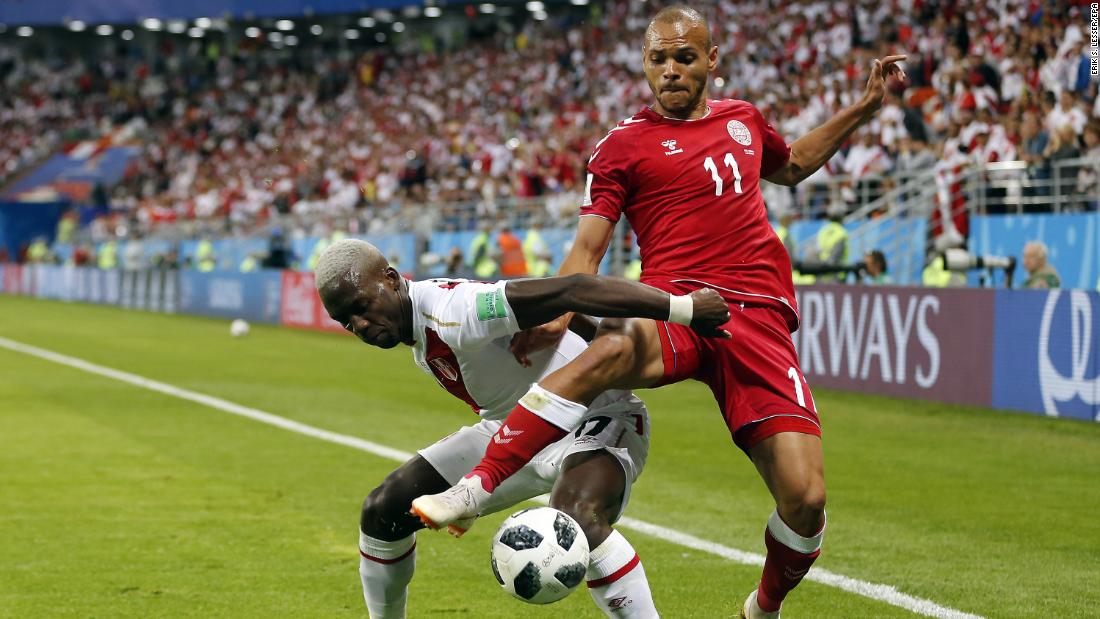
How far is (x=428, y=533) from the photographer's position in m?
7.71

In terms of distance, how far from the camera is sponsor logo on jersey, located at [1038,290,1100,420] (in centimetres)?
1200

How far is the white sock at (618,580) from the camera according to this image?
14.5ft

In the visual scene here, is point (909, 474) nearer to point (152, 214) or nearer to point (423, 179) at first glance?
point (423, 179)

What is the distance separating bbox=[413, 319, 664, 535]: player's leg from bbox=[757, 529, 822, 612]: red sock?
811 mm

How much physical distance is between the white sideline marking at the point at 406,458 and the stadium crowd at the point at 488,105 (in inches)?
323

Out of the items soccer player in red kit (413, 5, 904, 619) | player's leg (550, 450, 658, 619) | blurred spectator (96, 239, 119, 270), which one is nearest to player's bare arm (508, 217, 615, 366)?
soccer player in red kit (413, 5, 904, 619)

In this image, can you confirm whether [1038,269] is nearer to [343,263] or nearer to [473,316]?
[473,316]

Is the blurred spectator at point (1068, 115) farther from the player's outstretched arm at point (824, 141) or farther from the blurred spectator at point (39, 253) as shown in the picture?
the blurred spectator at point (39, 253)

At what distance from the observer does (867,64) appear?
23.1m

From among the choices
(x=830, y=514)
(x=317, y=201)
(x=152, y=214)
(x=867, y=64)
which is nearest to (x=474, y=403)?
(x=830, y=514)

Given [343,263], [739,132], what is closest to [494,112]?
[739,132]

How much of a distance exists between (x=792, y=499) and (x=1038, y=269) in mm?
10291

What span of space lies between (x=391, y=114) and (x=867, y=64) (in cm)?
2296

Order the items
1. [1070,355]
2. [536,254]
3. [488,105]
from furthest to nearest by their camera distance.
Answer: [488,105]
[536,254]
[1070,355]
